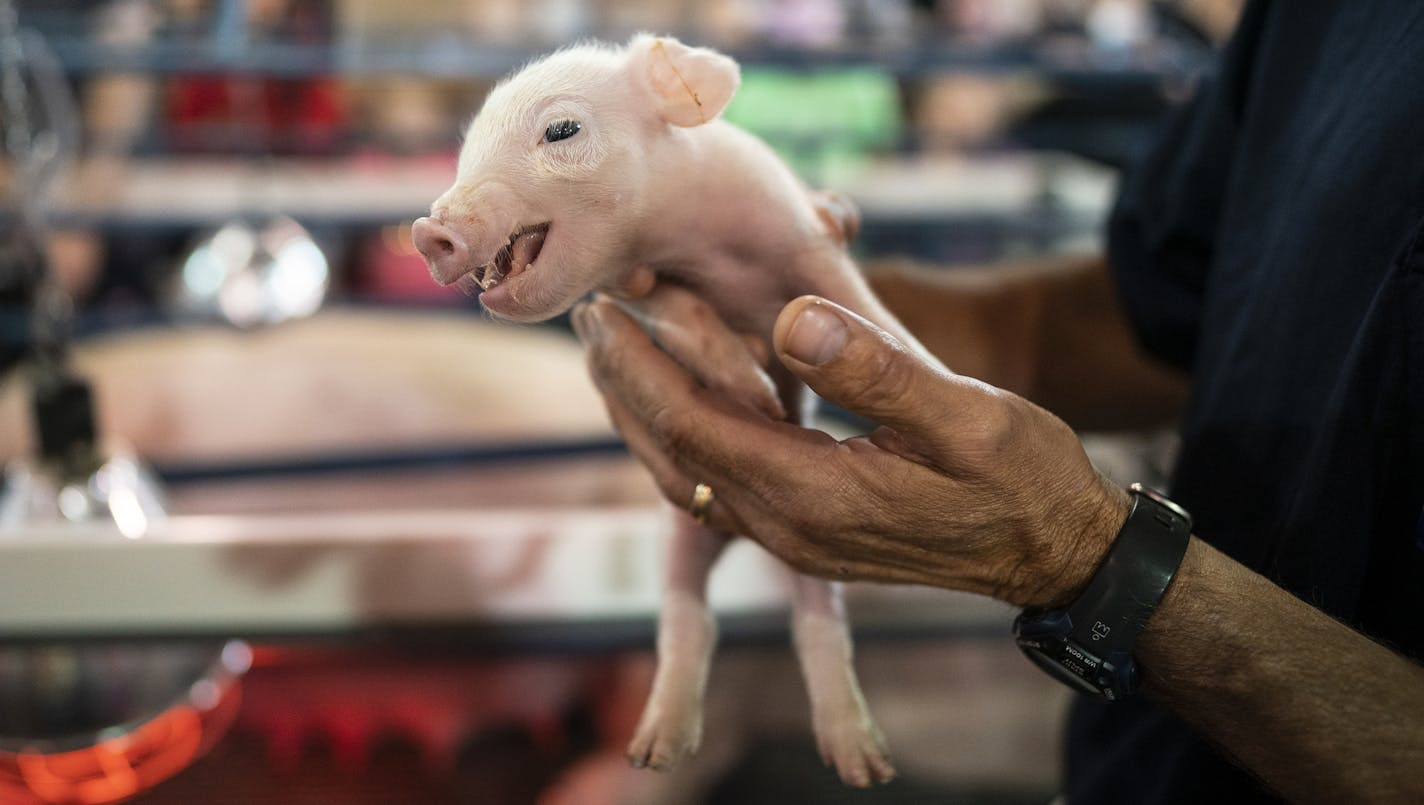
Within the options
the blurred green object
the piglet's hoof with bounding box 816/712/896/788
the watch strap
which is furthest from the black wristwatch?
the blurred green object

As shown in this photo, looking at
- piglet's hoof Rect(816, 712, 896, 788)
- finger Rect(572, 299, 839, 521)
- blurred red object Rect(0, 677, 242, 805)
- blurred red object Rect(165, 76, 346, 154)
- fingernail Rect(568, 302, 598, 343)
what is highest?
blurred red object Rect(165, 76, 346, 154)

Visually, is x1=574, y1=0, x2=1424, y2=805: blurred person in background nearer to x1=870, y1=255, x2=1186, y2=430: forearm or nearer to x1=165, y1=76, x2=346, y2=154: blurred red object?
x1=870, y1=255, x2=1186, y2=430: forearm

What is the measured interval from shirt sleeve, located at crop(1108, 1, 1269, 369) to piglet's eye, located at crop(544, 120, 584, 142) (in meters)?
0.58

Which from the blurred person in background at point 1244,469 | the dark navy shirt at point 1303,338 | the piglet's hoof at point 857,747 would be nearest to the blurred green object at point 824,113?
the dark navy shirt at point 1303,338

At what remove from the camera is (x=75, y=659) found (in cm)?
91

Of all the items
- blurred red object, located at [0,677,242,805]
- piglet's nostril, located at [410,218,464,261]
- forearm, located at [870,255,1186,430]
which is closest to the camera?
piglet's nostril, located at [410,218,464,261]

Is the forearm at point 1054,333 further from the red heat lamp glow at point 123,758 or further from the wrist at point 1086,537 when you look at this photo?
the red heat lamp glow at point 123,758

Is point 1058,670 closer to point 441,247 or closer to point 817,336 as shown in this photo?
point 817,336

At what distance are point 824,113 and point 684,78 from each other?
6.54ft

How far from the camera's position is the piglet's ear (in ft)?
1.75

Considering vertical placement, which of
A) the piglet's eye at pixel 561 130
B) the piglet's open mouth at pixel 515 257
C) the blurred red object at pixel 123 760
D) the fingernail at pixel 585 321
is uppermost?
the piglet's eye at pixel 561 130

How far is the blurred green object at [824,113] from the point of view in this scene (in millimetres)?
2246

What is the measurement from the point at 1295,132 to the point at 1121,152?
189cm

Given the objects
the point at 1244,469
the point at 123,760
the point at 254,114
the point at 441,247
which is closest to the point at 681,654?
the point at 441,247
